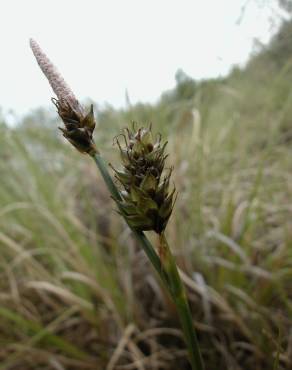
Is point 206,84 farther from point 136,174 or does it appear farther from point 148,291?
point 136,174

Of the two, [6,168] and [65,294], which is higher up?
[6,168]

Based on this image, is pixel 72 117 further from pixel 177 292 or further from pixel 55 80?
pixel 177 292

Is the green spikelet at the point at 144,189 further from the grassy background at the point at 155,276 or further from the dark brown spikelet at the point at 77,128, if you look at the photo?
the grassy background at the point at 155,276

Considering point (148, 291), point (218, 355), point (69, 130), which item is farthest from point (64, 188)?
point (69, 130)

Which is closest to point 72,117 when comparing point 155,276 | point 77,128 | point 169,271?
point 77,128

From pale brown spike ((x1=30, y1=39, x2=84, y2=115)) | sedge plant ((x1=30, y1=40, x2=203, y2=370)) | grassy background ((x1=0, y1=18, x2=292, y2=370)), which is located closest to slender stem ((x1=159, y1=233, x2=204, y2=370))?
sedge plant ((x1=30, y1=40, x2=203, y2=370))

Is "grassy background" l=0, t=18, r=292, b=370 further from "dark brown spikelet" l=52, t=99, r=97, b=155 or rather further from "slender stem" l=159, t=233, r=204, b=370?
"dark brown spikelet" l=52, t=99, r=97, b=155
